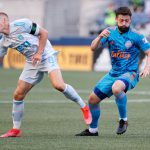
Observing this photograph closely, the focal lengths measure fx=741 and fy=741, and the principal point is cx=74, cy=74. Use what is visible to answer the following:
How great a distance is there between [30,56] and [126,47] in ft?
4.67

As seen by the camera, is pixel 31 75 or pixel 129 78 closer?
pixel 129 78

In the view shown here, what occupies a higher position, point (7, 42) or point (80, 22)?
point (7, 42)

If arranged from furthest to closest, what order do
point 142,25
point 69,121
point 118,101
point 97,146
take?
point 142,25 < point 69,121 < point 118,101 < point 97,146

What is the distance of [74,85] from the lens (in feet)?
71.8

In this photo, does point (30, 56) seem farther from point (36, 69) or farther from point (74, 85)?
point (74, 85)

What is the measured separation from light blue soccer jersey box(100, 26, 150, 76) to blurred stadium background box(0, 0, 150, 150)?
39.0 inches

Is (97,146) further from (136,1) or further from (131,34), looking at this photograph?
(136,1)

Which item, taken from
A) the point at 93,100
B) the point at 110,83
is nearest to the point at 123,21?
the point at 110,83

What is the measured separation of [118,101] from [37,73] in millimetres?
1316

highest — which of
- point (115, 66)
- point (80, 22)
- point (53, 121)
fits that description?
point (115, 66)

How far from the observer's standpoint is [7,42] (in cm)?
1062

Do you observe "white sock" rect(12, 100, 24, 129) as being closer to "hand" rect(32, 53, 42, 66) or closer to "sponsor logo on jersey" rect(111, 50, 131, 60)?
"hand" rect(32, 53, 42, 66)

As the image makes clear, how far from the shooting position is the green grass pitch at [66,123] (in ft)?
30.7

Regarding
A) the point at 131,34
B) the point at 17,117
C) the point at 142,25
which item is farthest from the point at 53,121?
the point at 142,25
